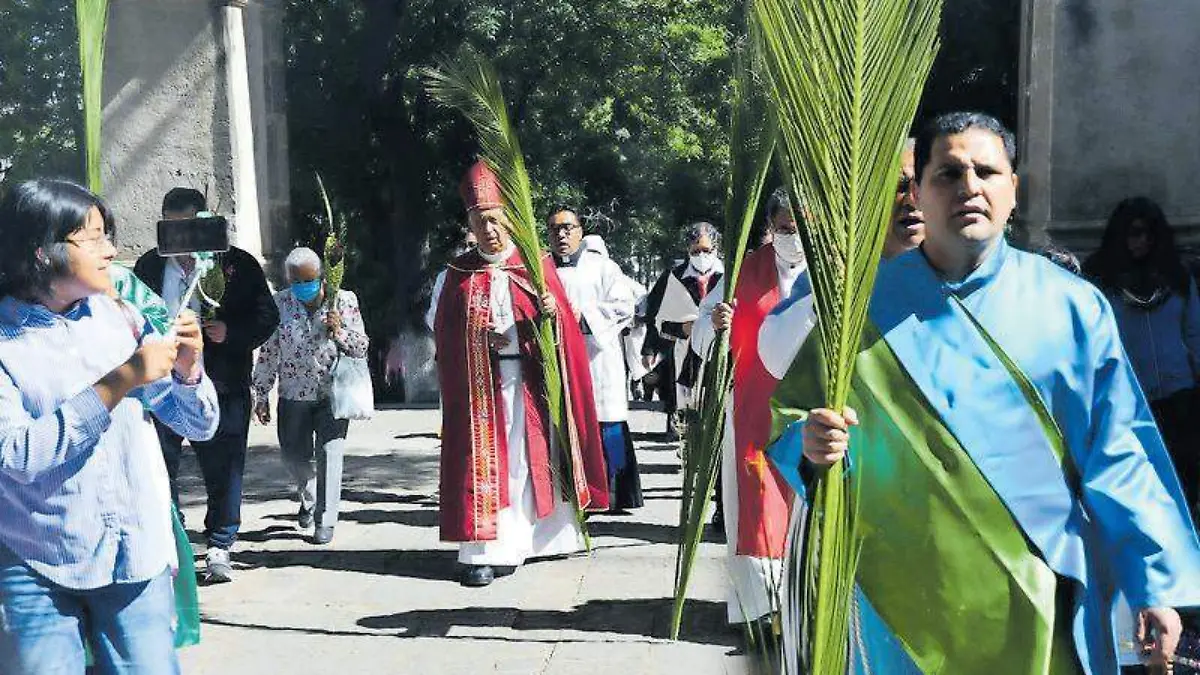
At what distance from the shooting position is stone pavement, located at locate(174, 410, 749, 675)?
622cm

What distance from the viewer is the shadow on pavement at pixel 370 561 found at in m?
8.13

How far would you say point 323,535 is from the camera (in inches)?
351

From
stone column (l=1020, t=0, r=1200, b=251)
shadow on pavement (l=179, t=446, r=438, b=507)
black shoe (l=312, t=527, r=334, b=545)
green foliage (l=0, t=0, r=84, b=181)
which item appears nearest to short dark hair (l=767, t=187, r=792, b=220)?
black shoe (l=312, t=527, r=334, b=545)

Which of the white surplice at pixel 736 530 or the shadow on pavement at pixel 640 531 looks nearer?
the white surplice at pixel 736 530

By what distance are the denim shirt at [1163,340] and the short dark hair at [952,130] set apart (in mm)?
4163

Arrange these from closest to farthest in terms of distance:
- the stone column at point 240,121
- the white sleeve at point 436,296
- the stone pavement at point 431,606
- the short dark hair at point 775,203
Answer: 1. the short dark hair at point 775,203
2. the stone pavement at point 431,606
3. the white sleeve at point 436,296
4. the stone column at point 240,121

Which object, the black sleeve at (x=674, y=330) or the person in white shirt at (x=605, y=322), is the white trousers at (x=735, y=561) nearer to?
the person in white shirt at (x=605, y=322)

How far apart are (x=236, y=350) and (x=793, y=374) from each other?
5039mm

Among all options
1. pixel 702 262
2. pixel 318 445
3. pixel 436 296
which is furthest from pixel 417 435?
pixel 436 296

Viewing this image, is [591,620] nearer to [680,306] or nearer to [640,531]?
[640,531]

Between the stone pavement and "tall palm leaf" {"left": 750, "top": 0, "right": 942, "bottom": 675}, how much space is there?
2.78 metres

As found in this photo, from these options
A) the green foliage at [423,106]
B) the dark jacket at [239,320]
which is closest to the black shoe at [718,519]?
the dark jacket at [239,320]

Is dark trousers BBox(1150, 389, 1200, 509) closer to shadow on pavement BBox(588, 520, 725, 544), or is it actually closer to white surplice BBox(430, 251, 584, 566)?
shadow on pavement BBox(588, 520, 725, 544)

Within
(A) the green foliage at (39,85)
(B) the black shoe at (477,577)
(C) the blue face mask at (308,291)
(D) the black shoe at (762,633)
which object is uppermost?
(A) the green foliage at (39,85)
